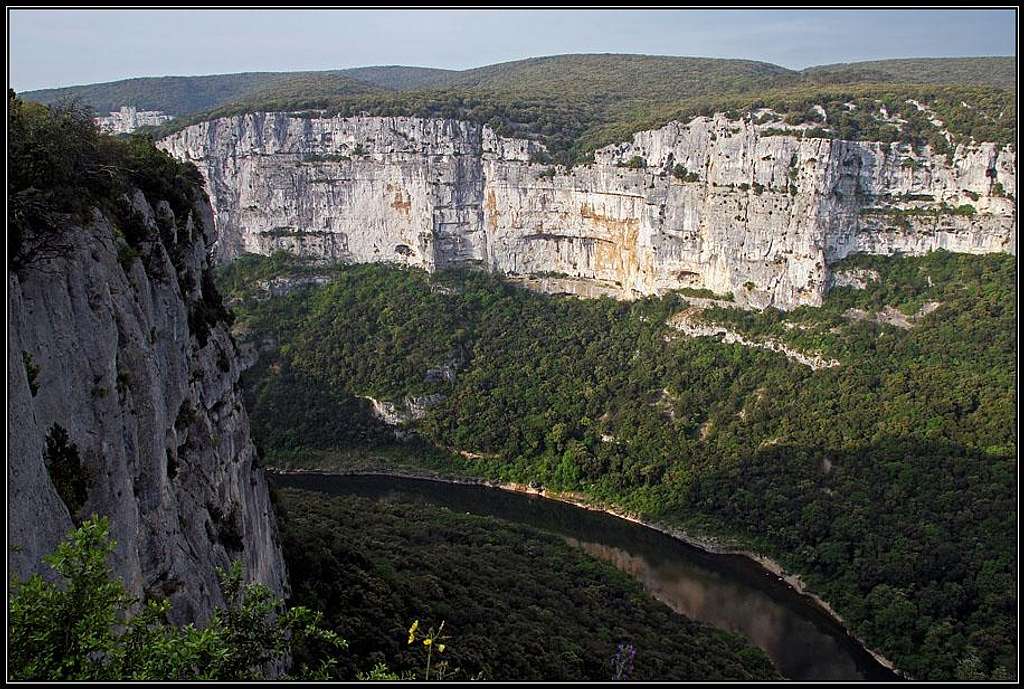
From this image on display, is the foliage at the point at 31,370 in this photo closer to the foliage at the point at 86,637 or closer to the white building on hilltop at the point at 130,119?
the foliage at the point at 86,637

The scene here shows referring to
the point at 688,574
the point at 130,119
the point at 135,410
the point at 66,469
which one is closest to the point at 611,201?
the point at 688,574

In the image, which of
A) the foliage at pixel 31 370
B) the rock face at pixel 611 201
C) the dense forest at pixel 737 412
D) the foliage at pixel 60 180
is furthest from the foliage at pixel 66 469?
the rock face at pixel 611 201

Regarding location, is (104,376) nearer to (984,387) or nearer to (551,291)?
(984,387)

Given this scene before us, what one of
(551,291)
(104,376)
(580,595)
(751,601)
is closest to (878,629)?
(751,601)

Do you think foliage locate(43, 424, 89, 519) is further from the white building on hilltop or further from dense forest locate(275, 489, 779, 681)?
the white building on hilltop

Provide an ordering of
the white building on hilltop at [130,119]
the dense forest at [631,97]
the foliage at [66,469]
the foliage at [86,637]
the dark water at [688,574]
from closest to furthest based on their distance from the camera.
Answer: the foliage at [86,637], the foliage at [66,469], the dark water at [688,574], the dense forest at [631,97], the white building on hilltop at [130,119]

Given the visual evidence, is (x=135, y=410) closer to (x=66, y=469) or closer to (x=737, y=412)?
(x=66, y=469)
